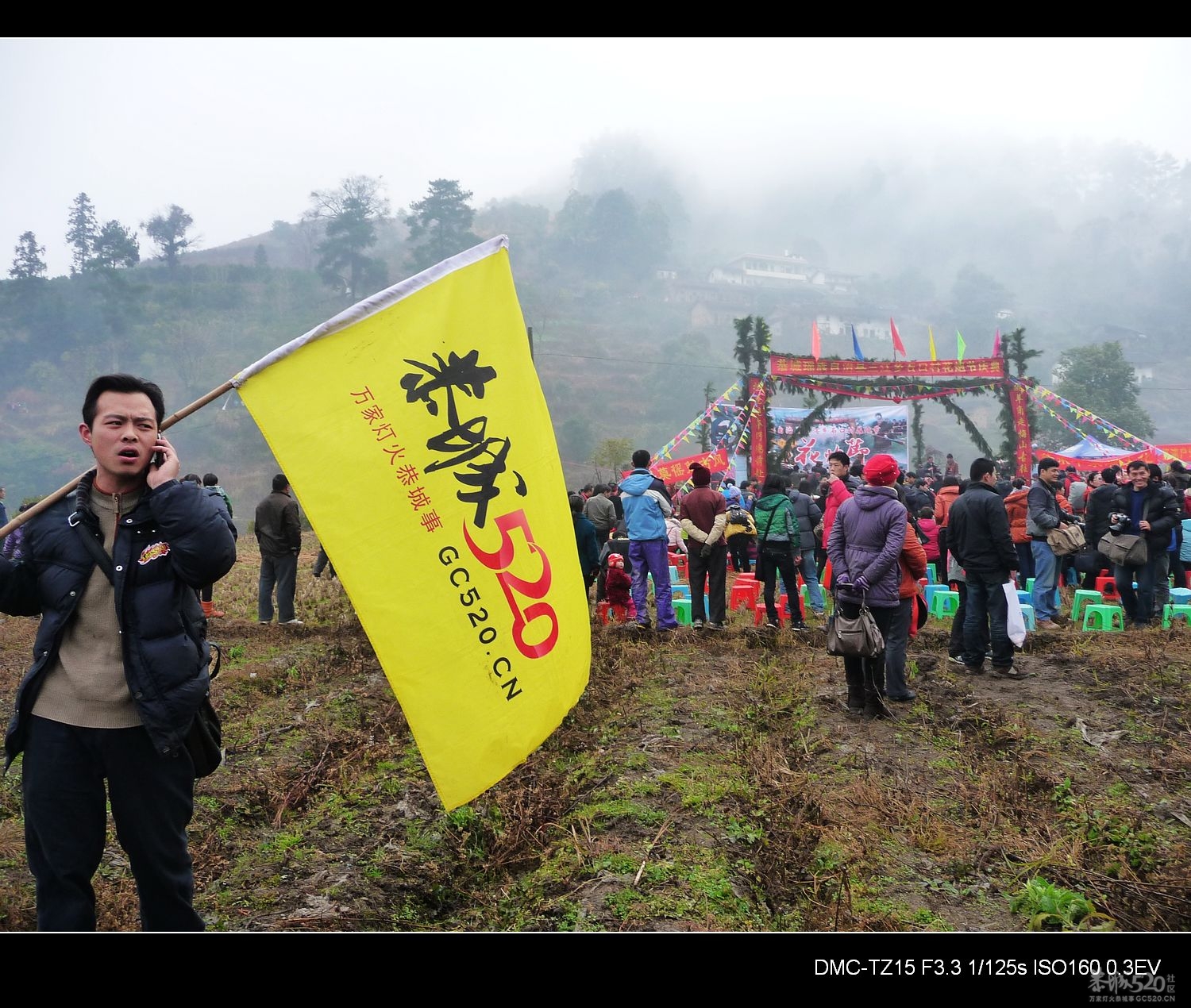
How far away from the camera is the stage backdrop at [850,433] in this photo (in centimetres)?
2242

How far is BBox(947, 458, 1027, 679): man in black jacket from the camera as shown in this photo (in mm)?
6945

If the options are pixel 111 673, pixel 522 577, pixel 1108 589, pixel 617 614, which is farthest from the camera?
pixel 1108 589

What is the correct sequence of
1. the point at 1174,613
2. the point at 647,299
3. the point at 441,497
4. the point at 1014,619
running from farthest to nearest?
the point at 647,299, the point at 1174,613, the point at 1014,619, the point at 441,497

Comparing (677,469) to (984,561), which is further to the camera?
(677,469)

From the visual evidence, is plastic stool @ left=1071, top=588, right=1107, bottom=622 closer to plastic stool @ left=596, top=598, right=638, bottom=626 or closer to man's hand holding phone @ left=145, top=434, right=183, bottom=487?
plastic stool @ left=596, top=598, right=638, bottom=626

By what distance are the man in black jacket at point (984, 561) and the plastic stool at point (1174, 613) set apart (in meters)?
2.94

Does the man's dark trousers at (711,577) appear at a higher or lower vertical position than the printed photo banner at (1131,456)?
lower

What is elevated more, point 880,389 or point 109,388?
point 880,389

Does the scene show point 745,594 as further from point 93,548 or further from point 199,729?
point 93,548

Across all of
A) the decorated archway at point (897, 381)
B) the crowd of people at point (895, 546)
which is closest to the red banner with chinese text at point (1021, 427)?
the decorated archway at point (897, 381)

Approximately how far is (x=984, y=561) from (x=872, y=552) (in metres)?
1.60

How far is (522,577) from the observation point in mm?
3279

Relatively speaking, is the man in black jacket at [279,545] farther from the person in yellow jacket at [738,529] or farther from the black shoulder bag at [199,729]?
the black shoulder bag at [199,729]

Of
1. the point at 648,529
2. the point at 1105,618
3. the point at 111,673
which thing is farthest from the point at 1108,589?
the point at 111,673
